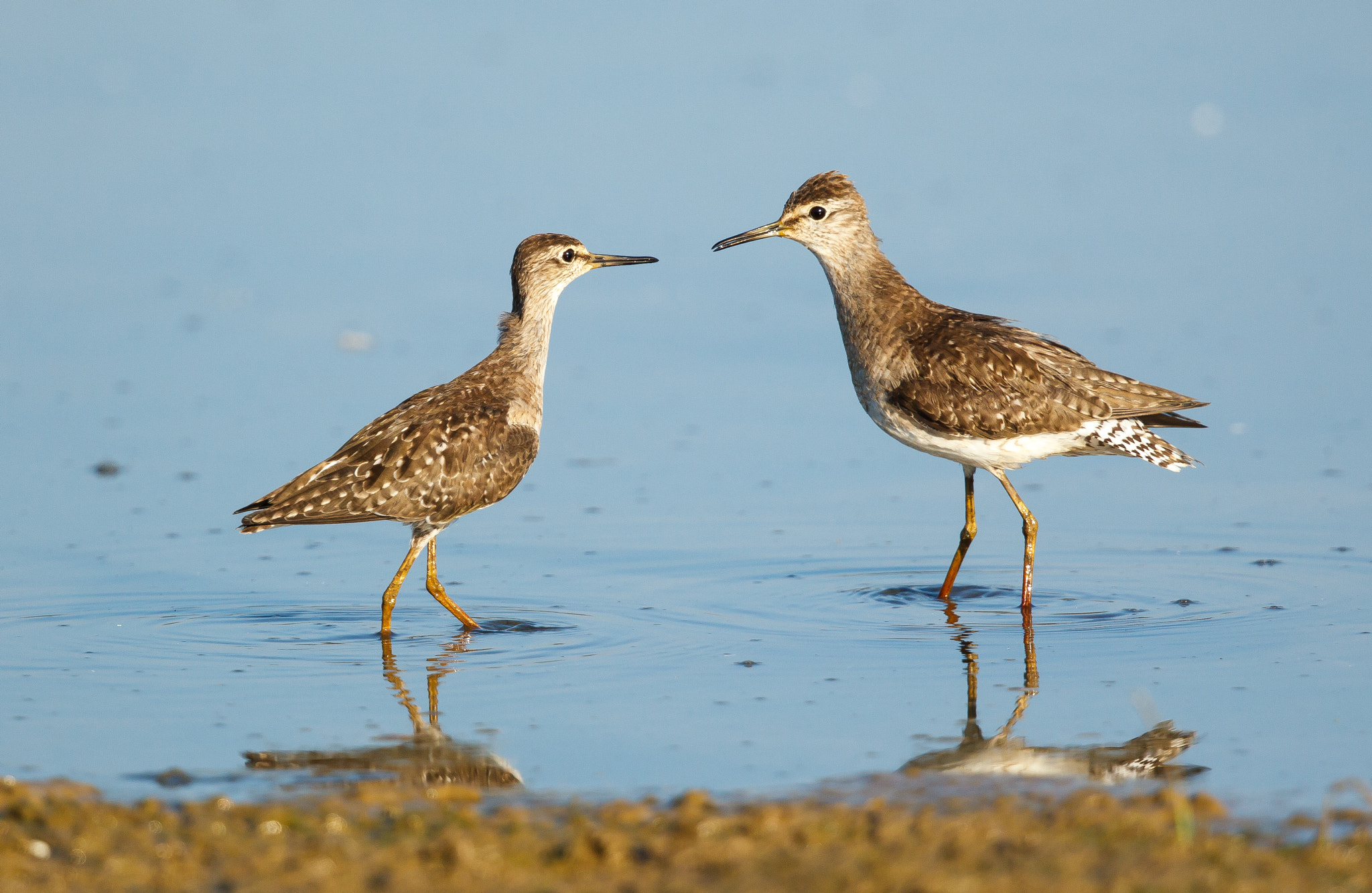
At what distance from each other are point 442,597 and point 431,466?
0.71 metres

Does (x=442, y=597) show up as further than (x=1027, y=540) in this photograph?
No

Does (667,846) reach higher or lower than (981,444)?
lower

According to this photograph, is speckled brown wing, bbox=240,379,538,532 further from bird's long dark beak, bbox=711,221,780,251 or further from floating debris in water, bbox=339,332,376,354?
floating debris in water, bbox=339,332,376,354

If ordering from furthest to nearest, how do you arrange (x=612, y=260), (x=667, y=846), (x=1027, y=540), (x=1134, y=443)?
(x=612, y=260), (x=1134, y=443), (x=1027, y=540), (x=667, y=846)

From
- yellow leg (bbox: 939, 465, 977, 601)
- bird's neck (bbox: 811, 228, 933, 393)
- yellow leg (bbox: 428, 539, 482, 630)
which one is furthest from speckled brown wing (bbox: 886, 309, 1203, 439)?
yellow leg (bbox: 428, 539, 482, 630)

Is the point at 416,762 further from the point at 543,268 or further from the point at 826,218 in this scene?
the point at 826,218

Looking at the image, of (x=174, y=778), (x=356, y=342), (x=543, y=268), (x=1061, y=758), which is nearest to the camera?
(x=174, y=778)

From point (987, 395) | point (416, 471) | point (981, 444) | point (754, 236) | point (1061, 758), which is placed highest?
point (754, 236)

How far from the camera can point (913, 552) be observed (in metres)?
9.62

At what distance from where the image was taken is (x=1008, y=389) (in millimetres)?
8977

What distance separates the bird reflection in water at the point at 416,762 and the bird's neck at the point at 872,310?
3.75 m

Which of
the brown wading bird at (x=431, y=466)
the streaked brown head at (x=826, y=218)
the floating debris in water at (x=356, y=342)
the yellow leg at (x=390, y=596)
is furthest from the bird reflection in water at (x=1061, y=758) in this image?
the floating debris in water at (x=356, y=342)

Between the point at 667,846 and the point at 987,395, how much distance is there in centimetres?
459

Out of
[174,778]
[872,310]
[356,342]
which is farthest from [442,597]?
[356,342]
